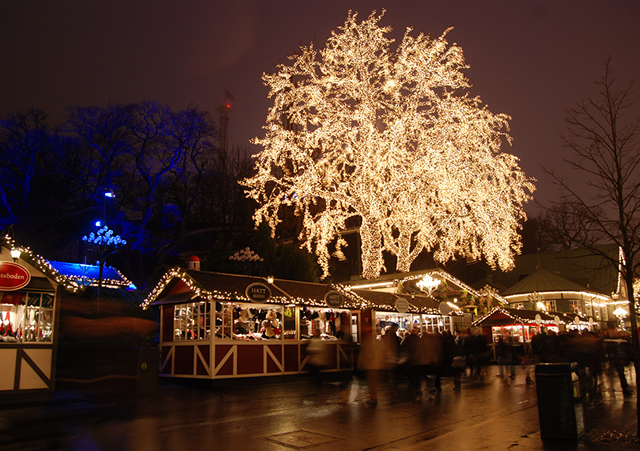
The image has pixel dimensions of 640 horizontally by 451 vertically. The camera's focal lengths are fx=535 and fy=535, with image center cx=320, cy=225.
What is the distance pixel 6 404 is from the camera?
11.6 m

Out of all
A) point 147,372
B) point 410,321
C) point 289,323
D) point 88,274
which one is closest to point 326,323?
point 289,323

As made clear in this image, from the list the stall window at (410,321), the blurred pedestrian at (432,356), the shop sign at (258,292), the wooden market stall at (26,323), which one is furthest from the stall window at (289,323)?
the wooden market stall at (26,323)

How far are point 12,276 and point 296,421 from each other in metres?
7.15

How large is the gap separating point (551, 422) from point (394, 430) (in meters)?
2.30

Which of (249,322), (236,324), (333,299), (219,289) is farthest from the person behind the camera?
(333,299)

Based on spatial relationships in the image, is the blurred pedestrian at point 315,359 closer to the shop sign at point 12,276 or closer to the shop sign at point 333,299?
the shop sign at point 333,299

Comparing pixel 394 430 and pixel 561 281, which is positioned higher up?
pixel 561 281

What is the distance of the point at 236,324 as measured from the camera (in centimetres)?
1577

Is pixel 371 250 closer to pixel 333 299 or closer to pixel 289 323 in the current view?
pixel 333 299

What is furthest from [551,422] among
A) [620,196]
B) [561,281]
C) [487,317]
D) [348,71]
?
[561,281]

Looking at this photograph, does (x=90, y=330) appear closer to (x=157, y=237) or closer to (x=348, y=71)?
(x=157, y=237)

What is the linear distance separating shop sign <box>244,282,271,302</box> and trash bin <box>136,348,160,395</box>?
2979mm

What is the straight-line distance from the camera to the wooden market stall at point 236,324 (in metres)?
15.1

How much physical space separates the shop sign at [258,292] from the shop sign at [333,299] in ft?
8.25
